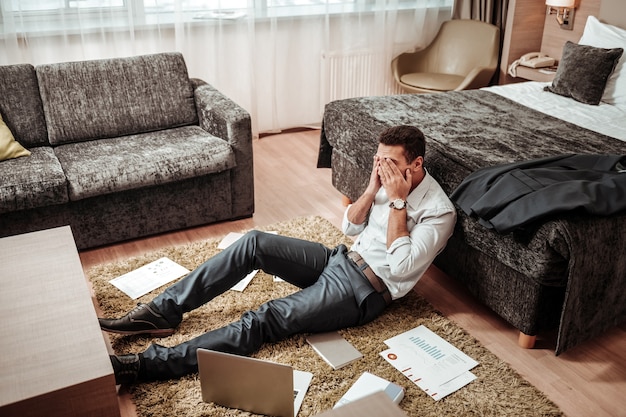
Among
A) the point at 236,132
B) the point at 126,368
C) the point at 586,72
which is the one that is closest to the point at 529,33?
the point at 586,72

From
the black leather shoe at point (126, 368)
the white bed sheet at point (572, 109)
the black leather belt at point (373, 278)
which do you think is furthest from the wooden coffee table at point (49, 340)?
the white bed sheet at point (572, 109)

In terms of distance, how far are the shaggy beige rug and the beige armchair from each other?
8.09ft

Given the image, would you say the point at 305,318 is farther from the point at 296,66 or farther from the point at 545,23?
the point at 545,23

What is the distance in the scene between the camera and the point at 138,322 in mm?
2221

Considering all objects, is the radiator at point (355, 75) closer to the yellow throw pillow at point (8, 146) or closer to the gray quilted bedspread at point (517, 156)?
the gray quilted bedspread at point (517, 156)

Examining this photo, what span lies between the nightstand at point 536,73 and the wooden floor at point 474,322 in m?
1.74

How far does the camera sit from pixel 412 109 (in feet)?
10.7

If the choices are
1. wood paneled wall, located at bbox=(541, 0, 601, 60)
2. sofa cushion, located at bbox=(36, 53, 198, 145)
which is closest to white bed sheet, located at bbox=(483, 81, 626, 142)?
wood paneled wall, located at bbox=(541, 0, 601, 60)

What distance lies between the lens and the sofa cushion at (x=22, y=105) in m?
3.10

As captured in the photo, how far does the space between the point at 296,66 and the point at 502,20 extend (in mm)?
1713

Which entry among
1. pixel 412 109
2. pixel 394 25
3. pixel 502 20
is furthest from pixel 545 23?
pixel 412 109

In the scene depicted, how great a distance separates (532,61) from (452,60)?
26.6 inches

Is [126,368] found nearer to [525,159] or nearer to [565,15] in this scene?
[525,159]

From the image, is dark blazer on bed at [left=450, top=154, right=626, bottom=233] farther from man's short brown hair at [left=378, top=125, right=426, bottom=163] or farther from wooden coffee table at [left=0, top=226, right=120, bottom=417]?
wooden coffee table at [left=0, top=226, right=120, bottom=417]
